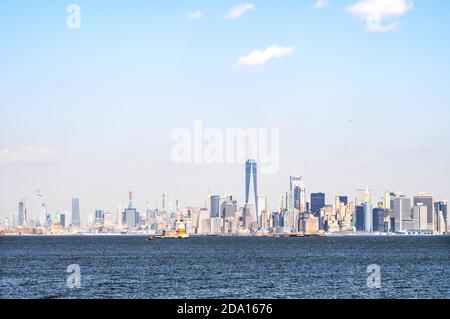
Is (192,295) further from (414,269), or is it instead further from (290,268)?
(414,269)

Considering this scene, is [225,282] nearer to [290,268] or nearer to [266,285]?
[266,285]

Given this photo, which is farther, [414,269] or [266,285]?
[414,269]
